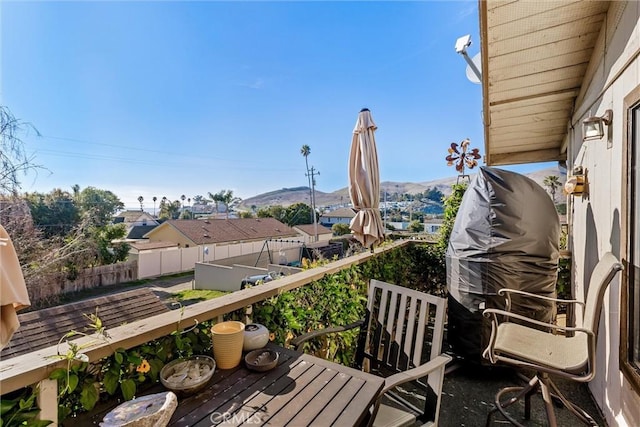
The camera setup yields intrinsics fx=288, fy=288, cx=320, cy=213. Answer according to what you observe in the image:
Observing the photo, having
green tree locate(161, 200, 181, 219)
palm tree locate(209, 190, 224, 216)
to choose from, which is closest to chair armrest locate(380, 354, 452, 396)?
palm tree locate(209, 190, 224, 216)

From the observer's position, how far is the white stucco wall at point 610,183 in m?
1.90

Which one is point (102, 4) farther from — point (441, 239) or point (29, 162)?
point (441, 239)

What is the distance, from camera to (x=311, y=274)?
2.54 m

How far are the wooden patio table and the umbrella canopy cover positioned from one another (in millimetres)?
425

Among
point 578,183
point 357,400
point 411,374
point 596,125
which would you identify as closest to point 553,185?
point 578,183

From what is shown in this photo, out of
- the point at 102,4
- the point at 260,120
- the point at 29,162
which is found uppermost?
the point at 260,120

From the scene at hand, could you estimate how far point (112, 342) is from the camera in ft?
4.03

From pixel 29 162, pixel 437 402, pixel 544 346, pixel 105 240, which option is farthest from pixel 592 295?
pixel 105 240

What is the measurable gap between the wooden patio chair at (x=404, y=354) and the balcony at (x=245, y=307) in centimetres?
39

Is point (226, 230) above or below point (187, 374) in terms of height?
below

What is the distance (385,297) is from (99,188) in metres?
47.0

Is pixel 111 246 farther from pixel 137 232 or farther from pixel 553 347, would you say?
pixel 137 232

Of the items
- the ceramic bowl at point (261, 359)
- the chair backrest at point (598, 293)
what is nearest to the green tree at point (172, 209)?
the ceramic bowl at point (261, 359)

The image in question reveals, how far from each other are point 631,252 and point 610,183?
0.73 metres
